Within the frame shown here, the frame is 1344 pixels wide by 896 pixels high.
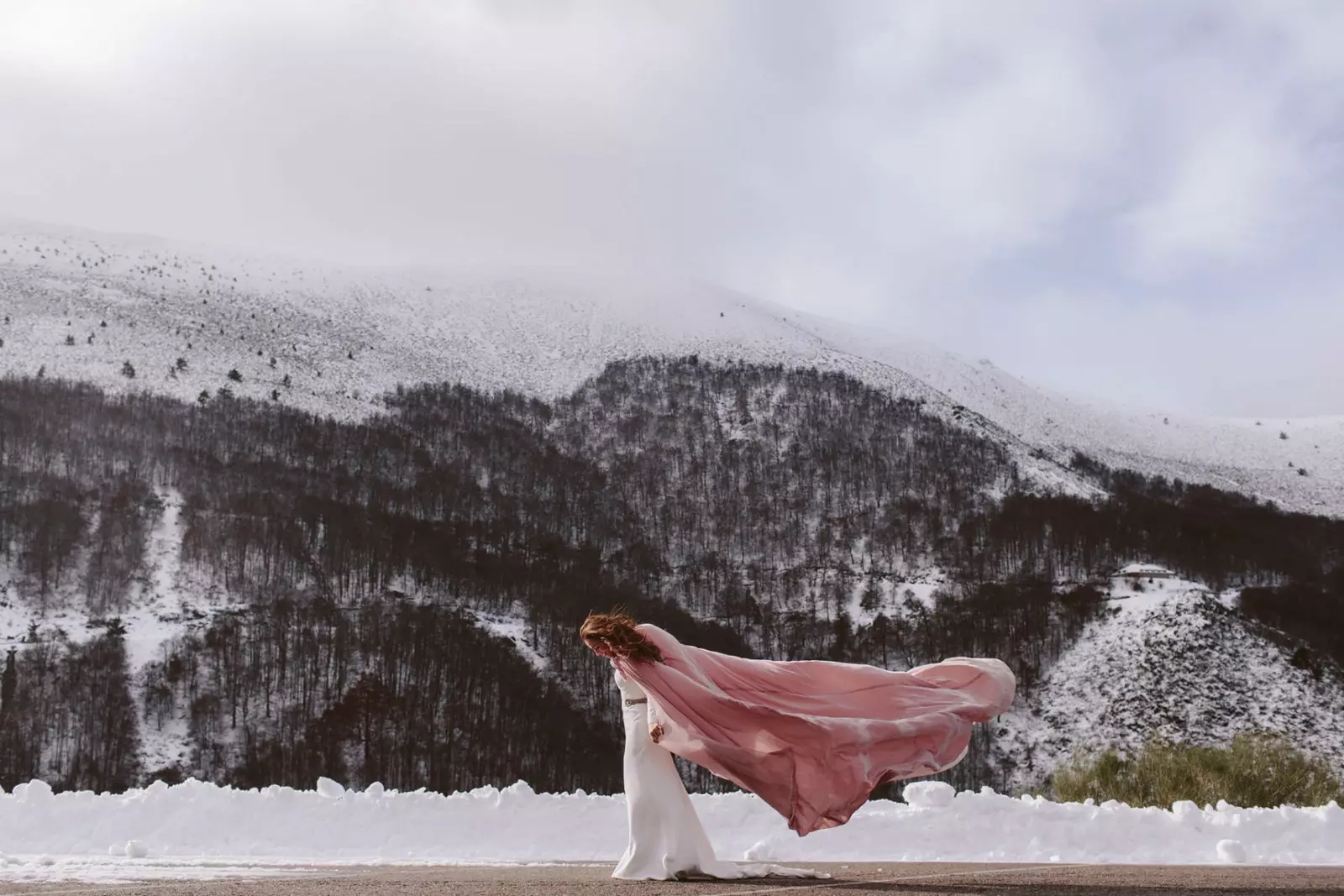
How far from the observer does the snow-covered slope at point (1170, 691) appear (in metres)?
86.9

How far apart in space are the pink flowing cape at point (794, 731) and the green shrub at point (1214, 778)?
592 inches

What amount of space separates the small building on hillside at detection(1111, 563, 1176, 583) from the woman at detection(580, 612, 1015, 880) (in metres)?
105

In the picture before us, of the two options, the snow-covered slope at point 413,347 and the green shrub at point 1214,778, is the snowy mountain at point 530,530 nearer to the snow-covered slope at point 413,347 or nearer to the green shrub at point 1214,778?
the snow-covered slope at point 413,347

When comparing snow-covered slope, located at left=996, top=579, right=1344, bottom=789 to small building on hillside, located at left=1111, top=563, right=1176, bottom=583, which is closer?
snow-covered slope, located at left=996, top=579, right=1344, bottom=789

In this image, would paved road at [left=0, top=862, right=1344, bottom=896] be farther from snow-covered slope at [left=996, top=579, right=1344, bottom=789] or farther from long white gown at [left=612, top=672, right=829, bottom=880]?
snow-covered slope at [left=996, top=579, right=1344, bottom=789]

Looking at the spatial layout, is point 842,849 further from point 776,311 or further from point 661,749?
point 776,311

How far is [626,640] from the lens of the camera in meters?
9.48

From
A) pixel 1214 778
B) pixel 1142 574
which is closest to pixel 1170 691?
pixel 1142 574

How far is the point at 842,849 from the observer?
1306 centimetres

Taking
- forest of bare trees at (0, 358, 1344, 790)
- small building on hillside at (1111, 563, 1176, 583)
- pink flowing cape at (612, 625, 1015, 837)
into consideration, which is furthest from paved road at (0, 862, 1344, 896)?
small building on hillside at (1111, 563, 1176, 583)

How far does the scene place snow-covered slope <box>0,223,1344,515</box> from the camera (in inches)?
5502

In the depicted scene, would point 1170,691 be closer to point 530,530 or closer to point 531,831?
point 530,530

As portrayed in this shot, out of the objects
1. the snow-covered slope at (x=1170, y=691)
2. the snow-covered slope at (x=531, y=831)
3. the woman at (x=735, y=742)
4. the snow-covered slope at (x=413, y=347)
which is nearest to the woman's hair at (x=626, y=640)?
the woman at (x=735, y=742)

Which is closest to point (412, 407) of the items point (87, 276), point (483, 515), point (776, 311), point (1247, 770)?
point (483, 515)
